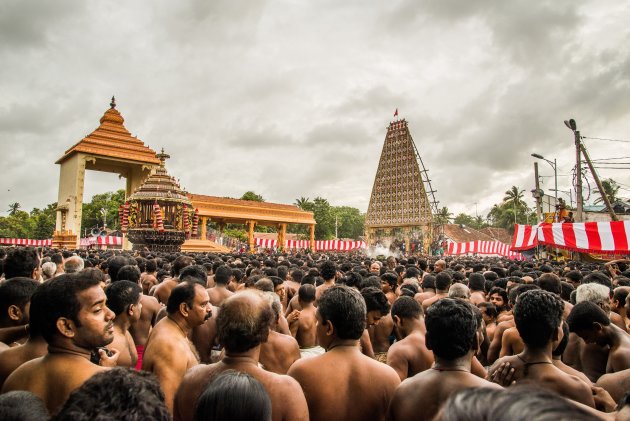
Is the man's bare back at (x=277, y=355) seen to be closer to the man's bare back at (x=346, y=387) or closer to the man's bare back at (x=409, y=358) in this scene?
the man's bare back at (x=409, y=358)

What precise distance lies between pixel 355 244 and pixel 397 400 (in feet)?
135

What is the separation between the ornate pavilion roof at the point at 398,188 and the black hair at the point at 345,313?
42.7 meters

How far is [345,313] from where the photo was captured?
2.93m

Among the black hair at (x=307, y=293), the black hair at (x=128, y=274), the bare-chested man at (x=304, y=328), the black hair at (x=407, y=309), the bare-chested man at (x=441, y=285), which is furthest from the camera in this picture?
the bare-chested man at (x=441, y=285)

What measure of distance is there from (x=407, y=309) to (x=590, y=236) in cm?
1358

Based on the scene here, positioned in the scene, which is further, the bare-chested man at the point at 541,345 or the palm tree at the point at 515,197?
the palm tree at the point at 515,197

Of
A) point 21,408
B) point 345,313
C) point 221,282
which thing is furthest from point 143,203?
point 21,408

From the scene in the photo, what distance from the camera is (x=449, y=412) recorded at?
3.49 ft

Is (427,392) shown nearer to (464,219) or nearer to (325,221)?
(325,221)

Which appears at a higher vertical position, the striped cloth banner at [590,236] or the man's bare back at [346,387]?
the striped cloth banner at [590,236]

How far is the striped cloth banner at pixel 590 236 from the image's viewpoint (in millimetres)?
13969

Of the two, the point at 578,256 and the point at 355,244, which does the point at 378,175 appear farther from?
the point at 578,256

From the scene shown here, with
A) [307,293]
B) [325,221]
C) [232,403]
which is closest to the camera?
[232,403]

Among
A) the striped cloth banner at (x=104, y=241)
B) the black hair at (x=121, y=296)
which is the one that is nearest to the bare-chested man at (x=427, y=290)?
the black hair at (x=121, y=296)
